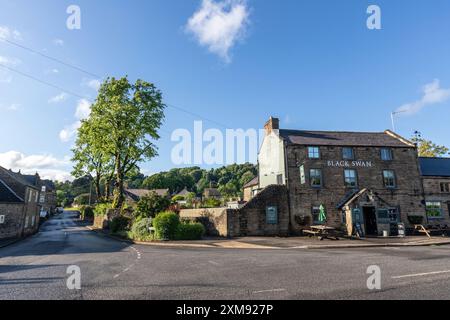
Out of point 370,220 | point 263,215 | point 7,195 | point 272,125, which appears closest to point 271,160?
point 272,125

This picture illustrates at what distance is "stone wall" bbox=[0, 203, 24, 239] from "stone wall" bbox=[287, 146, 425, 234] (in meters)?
27.1

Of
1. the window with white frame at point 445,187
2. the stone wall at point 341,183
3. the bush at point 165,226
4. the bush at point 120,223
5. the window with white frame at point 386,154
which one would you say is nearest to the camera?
the bush at point 165,226

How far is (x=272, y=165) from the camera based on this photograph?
2852 centimetres

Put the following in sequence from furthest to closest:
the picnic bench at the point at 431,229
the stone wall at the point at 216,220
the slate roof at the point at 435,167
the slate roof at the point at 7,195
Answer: the slate roof at the point at 435,167
the slate roof at the point at 7,195
the picnic bench at the point at 431,229
the stone wall at the point at 216,220

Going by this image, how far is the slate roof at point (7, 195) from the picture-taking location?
26764 mm

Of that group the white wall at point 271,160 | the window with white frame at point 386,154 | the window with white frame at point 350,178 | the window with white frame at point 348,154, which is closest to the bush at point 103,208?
the white wall at point 271,160

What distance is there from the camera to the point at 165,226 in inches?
794

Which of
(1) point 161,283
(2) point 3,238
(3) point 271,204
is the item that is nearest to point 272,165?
(3) point 271,204

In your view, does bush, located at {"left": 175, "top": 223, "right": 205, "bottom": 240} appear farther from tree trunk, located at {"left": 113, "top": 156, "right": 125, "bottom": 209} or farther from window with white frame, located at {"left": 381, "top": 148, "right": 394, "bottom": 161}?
window with white frame, located at {"left": 381, "top": 148, "right": 394, "bottom": 161}

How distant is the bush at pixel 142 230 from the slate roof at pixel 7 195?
15.0m

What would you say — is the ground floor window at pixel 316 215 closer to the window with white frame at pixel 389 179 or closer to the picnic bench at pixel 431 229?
the window with white frame at pixel 389 179
